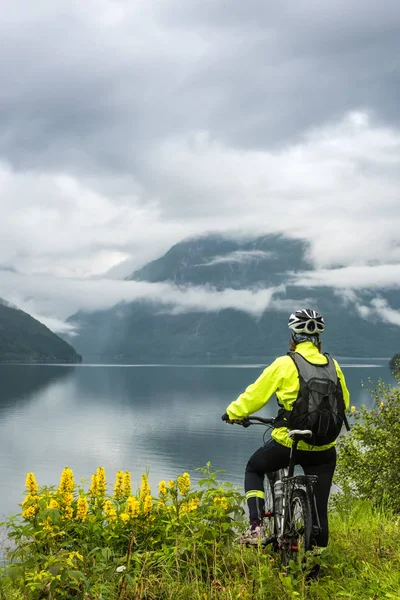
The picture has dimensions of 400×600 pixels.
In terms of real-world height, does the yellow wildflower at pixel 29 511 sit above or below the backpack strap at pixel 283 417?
below

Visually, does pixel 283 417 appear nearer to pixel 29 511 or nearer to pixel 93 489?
pixel 93 489

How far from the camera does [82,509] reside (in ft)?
22.6

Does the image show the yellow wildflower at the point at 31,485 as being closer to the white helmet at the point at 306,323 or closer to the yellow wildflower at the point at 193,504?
the yellow wildflower at the point at 193,504

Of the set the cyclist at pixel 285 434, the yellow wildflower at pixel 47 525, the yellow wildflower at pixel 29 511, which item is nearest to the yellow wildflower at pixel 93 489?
→ the yellow wildflower at pixel 47 525

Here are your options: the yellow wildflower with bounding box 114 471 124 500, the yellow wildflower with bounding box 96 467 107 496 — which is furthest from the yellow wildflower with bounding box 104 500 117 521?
the yellow wildflower with bounding box 114 471 124 500

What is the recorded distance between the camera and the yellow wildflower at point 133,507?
6.86 meters

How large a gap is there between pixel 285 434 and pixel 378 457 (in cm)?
917

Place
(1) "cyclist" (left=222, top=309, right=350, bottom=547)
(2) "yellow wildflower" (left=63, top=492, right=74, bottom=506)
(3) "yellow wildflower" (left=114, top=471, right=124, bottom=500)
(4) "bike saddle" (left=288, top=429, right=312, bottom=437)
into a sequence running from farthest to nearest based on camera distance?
(3) "yellow wildflower" (left=114, top=471, right=124, bottom=500)
(2) "yellow wildflower" (left=63, top=492, right=74, bottom=506)
(1) "cyclist" (left=222, top=309, right=350, bottom=547)
(4) "bike saddle" (left=288, top=429, right=312, bottom=437)

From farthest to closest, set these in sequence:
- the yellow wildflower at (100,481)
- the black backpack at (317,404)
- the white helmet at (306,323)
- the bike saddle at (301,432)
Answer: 1. the yellow wildflower at (100,481)
2. the white helmet at (306,323)
3. the black backpack at (317,404)
4. the bike saddle at (301,432)

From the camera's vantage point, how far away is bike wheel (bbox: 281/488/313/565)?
6.20m

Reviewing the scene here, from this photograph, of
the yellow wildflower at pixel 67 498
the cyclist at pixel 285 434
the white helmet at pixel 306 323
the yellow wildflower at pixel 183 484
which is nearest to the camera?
the cyclist at pixel 285 434

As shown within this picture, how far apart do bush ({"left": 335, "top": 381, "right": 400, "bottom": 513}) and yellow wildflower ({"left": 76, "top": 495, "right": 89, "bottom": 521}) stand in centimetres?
739

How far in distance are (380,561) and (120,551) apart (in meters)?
2.94

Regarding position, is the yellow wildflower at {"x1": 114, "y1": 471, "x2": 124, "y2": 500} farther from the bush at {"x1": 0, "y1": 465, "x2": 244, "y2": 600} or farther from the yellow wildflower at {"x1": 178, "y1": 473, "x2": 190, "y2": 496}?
the yellow wildflower at {"x1": 178, "y1": 473, "x2": 190, "y2": 496}
